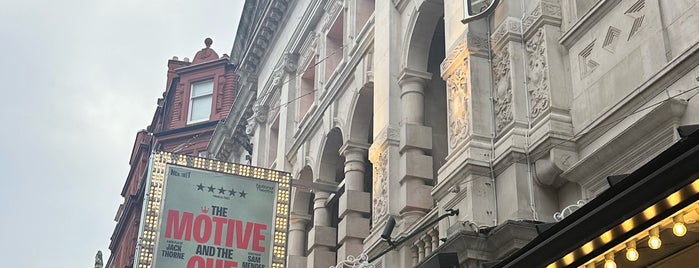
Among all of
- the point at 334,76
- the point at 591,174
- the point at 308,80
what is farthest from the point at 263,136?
the point at 591,174

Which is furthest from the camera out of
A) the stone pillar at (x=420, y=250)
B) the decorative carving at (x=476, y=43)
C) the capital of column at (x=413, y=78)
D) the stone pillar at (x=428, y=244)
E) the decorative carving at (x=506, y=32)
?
the capital of column at (x=413, y=78)

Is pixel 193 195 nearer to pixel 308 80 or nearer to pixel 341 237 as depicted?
pixel 341 237

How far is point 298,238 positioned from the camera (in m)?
23.8

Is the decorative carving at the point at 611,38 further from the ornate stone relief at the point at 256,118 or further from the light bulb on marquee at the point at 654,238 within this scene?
the ornate stone relief at the point at 256,118

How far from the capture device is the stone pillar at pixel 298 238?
23.3 metres

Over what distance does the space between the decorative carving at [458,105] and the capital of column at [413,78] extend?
2.64 meters

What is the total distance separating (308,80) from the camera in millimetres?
26375

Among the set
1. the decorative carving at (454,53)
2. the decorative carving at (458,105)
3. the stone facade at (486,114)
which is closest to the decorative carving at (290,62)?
the stone facade at (486,114)

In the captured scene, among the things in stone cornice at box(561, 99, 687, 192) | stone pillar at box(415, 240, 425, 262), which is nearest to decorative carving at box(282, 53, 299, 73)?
stone pillar at box(415, 240, 425, 262)

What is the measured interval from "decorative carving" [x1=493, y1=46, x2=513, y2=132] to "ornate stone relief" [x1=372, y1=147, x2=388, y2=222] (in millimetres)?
Answer: 3560

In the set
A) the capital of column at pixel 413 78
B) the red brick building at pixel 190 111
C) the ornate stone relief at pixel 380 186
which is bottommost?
the ornate stone relief at pixel 380 186

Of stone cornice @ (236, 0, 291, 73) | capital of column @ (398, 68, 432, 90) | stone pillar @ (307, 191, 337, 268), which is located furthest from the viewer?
stone cornice @ (236, 0, 291, 73)

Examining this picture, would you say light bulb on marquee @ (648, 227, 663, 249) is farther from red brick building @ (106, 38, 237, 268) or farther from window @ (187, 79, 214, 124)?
window @ (187, 79, 214, 124)

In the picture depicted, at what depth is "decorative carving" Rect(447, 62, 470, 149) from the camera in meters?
14.2
